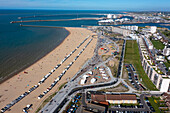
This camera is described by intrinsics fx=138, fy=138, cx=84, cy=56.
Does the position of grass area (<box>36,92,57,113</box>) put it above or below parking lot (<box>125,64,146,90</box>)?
below

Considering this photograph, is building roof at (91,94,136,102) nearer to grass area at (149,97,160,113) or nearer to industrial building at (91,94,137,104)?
industrial building at (91,94,137,104)

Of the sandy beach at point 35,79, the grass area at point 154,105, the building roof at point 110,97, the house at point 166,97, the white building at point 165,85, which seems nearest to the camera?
the grass area at point 154,105

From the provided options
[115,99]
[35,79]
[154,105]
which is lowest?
[154,105]

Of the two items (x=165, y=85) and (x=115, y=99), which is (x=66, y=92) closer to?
(x=115, y=99)

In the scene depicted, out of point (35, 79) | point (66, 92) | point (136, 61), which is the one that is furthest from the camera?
point (136, 61)

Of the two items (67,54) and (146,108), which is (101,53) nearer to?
(67,54)

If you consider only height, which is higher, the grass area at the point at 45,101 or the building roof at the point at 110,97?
the building roof at the point at 110,97

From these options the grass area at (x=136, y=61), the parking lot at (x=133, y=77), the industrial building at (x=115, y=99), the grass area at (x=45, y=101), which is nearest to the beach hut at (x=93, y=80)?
the industrial building at (x=115, y=99)

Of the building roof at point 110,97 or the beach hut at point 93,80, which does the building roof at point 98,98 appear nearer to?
the building roof at point 110,97

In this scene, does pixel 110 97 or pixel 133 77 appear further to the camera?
pixel 133 77

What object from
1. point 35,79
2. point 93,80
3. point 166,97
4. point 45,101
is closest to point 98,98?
point 93,80

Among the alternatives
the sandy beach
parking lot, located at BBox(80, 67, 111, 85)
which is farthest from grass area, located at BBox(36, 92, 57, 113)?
parking lot, located at BBox(80, 67, 111, 85)

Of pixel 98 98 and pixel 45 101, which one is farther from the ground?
pixel 98 98
